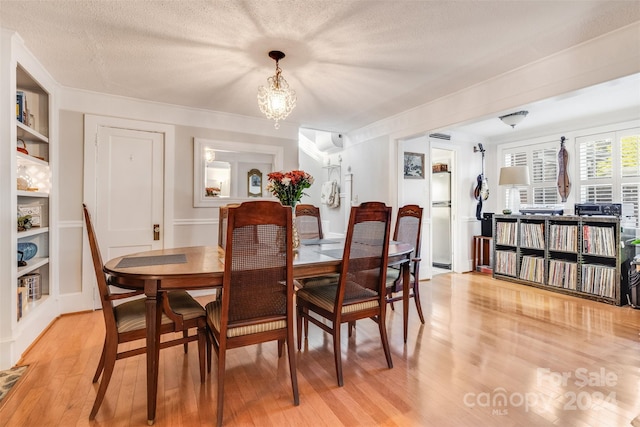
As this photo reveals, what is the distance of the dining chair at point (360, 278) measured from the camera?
2.03 metres

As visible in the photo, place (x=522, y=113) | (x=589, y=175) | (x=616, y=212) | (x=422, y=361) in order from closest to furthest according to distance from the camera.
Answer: (x=422, y=361) → (x=522, y=113) → (x=616, y=212) → (x=589, y=175)

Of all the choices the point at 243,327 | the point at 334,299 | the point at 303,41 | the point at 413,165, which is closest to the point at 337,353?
the point at 334,299

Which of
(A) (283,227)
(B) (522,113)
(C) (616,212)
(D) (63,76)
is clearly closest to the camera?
(A) (283,227)

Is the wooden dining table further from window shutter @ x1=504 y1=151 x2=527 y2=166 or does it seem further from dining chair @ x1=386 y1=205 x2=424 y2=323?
window shutter @ x1=504 y1=151 x2=527 y2=166

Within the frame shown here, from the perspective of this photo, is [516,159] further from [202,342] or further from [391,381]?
[202,342]

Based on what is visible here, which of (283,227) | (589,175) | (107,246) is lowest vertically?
(107,246)

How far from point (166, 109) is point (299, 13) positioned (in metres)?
2.49

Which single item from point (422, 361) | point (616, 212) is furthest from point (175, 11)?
point (616, 212)

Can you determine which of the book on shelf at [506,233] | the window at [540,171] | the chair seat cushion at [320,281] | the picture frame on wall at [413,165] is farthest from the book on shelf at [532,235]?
the chair seat cushion at [320,281]

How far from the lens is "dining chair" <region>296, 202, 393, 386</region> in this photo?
2029mm

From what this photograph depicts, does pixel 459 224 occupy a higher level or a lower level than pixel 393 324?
higher

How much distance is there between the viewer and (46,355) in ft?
7.85

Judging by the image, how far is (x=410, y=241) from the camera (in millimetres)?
3174

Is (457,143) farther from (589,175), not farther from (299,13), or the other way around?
(299,13)
